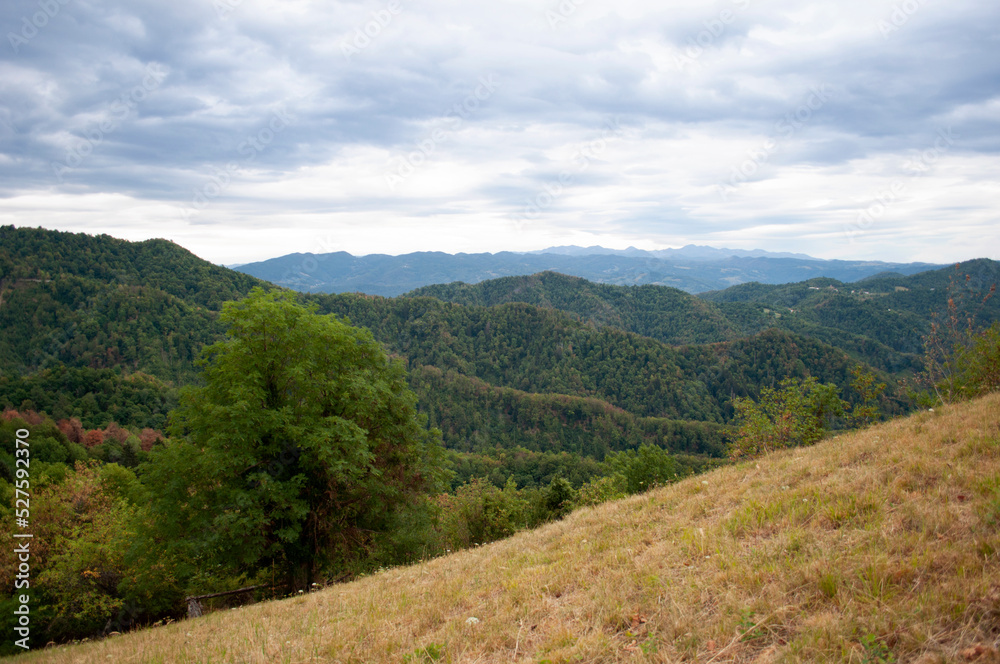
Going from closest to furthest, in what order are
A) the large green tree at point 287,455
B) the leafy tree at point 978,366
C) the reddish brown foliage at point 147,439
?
the large green tree at point 287,455
the leafy tree at point 978,366
the reddish brown foliage at point 147,439

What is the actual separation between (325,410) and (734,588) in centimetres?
1383

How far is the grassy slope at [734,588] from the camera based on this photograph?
11.6 feet

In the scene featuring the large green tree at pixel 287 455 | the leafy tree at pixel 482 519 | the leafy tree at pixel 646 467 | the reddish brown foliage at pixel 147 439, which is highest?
the large green tree at pixel 287 455

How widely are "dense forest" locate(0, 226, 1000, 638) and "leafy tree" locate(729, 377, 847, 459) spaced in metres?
0.56

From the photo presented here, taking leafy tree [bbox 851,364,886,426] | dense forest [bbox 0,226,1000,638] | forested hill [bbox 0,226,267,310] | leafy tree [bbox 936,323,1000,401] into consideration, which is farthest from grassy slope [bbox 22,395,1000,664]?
forested hill [bbox 0,226,267,310]

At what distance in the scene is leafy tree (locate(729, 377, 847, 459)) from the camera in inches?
698

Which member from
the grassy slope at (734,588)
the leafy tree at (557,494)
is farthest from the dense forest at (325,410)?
the grassy slope at (734,588)

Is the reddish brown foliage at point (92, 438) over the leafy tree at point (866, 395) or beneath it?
beneath

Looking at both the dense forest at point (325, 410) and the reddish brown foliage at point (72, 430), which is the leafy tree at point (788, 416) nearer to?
the dense forest at point (325, 410)

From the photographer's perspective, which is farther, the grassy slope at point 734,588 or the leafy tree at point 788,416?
the leafy tree at point 788,416

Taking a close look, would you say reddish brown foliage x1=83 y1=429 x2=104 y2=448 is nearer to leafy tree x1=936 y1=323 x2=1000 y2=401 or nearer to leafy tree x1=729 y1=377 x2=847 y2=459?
leafy tree x1=729 y1=377 x2=847 y2=459

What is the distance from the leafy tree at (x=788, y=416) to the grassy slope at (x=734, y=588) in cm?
940

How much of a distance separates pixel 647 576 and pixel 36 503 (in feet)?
103

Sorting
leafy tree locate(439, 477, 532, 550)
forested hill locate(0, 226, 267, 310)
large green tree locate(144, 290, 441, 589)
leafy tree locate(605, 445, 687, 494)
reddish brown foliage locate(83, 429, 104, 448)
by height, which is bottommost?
reddish brown foliage locate(83, 429, 104, 448)
